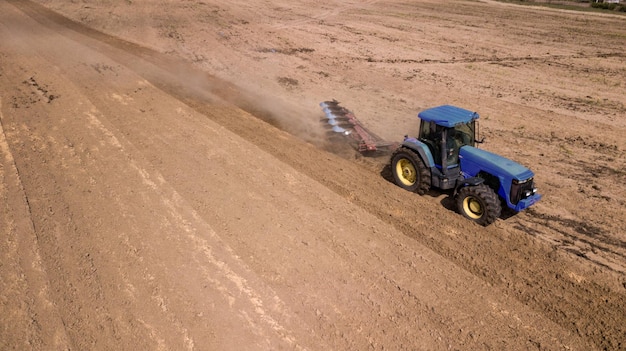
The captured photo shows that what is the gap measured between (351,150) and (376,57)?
10.2 meters

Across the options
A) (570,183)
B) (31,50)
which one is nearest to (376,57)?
(570,183)

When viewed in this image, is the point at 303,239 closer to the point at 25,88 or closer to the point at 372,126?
the point at 372,126

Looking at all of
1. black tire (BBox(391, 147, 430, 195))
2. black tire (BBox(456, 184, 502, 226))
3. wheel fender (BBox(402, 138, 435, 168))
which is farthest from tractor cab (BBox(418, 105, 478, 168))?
black tire (BBox(456, 184, 502, 226))

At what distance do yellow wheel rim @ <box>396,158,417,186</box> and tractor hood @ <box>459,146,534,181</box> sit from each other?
103cm

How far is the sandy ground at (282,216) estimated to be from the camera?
5.91m

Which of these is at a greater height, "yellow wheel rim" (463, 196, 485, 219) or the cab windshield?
the cab windshield

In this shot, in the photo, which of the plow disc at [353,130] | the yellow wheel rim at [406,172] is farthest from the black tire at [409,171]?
the plow disc at [353,130]

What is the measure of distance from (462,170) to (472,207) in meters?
0.79

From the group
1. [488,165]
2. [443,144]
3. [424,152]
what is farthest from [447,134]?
[488,165]

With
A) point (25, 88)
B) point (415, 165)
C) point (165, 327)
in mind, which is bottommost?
point (165, 327)

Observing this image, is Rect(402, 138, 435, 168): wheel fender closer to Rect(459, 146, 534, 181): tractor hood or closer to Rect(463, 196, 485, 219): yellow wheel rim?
Rect(459, 146, 534, 181): tractor hood

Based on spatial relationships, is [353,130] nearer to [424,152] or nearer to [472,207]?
[424,152]

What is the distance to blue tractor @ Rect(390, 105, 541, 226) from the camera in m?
7.60

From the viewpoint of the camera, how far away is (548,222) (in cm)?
824
